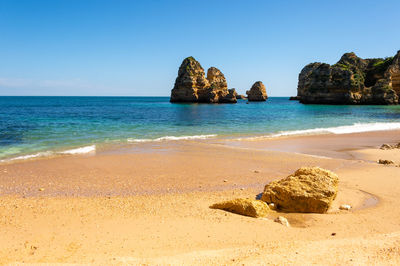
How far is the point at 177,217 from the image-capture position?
18.5ft

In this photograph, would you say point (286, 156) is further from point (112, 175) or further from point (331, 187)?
point (112, 175)

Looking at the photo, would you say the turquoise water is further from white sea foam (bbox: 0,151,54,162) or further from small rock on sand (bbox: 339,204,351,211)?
small rock on sand (bbox: 339,204,351,211)

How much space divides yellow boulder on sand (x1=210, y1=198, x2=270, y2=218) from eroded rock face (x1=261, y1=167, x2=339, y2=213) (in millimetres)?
494

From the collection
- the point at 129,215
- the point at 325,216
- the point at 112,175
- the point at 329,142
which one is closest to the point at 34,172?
the point at 112,175

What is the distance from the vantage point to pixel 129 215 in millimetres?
5758

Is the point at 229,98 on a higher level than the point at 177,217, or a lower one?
higher

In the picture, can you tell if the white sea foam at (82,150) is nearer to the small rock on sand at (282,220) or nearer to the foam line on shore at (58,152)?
the foam line on shore at (58,152)

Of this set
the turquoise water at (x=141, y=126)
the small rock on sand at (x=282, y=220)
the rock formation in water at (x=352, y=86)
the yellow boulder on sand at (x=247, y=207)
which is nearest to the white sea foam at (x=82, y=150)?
the turquoise water at (x=141, y=126)

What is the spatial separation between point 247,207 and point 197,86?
8541 cm

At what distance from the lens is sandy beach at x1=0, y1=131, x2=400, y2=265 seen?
4066mm

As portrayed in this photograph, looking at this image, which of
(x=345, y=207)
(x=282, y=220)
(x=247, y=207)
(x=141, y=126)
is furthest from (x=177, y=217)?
(x=141, y=126)

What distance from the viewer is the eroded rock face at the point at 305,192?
19.9 ft

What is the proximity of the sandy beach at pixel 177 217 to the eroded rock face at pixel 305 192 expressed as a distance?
245mm

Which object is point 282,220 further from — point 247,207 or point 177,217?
point 177,217
